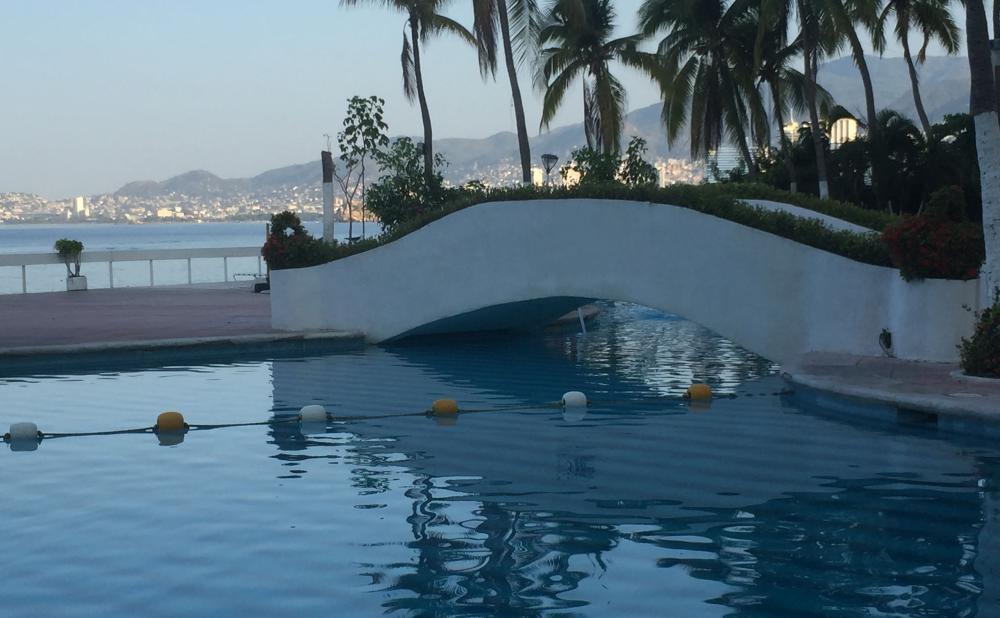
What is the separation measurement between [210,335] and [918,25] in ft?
85.5

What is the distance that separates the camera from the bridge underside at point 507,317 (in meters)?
18.1

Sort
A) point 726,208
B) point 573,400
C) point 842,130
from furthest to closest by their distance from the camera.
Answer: point 842,130 → point 726,208 → point 573,400

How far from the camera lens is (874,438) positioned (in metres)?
10.5

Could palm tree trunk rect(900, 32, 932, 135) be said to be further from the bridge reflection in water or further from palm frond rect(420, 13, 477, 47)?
the bridge reflection in water

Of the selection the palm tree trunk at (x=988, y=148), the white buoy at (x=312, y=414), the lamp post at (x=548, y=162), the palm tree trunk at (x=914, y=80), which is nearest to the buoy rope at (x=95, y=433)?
the white buoy at (x=312, y=414)

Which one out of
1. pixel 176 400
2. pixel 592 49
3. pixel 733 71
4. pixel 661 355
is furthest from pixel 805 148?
pixel 176 400

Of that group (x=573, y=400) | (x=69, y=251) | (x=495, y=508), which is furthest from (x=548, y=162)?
(x=495, y=508)

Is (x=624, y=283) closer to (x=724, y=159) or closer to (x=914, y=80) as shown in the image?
(x=914, y=80)

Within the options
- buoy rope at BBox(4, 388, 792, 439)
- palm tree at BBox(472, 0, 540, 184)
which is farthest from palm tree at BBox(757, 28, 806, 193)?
buoy rope at BBox(4, 388, 792, 439)

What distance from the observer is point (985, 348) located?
37.0 ft

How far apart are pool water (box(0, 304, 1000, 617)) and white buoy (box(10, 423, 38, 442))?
41 centimetres

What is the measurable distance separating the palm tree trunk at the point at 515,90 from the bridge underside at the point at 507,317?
10.3 metres

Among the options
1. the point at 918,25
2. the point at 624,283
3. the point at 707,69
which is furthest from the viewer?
the point at 918,25

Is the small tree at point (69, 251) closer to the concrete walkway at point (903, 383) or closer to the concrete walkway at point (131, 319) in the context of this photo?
the concrete walkway at point (131, 319)
